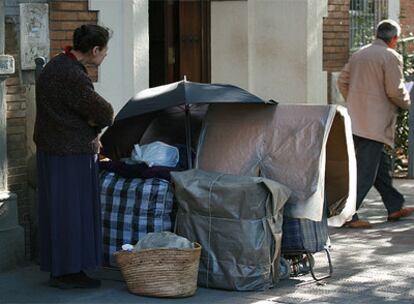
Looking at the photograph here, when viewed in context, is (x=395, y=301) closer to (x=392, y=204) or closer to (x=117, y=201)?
(x=117, y=201)

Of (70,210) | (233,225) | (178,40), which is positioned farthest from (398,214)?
(70,210)

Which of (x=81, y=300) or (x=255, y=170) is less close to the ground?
(x=255, y=170)

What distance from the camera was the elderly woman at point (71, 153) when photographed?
658 centimetres

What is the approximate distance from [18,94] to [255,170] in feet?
6.55

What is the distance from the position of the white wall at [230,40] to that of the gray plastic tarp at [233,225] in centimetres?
435

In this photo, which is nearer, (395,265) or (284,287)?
(284,287)

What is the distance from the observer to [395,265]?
7645mm

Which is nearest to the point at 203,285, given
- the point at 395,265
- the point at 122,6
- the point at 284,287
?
the point at 284,287

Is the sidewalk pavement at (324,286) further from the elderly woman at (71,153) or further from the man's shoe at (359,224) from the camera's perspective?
the man's shoe at (359,224)

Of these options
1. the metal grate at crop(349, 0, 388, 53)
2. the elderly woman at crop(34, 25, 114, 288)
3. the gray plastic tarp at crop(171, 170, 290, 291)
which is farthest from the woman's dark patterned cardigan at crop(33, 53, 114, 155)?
the metal grate at crop(349, 0, 388, 53)

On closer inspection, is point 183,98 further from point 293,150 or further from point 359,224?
point 359,224

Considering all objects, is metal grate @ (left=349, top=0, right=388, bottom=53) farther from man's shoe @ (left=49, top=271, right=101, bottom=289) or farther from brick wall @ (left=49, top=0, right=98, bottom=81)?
man's shoe @ (left=49, top=271, right=101, bottom=289)

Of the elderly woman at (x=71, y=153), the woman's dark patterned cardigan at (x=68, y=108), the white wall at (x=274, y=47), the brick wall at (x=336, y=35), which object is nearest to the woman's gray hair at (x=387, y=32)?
the white wall at (x=274, y=47)

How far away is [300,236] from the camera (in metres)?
6.92
